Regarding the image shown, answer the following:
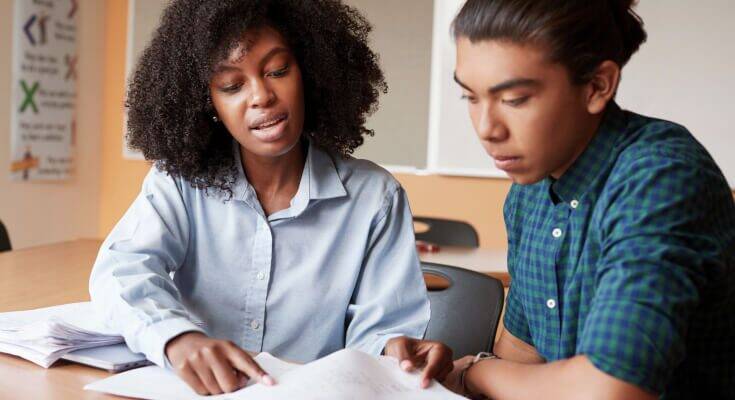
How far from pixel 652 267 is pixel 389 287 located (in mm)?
659

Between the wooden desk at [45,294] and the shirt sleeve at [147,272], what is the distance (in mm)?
92

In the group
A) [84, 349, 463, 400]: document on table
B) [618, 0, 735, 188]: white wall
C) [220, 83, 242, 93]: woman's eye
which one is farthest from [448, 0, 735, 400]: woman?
[618, 0, 735, 188]: white wall

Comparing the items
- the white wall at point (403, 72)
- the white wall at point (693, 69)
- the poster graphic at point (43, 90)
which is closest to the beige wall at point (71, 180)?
the poster graphic at point (43, 90)

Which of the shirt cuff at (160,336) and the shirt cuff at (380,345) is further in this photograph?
the shirt cuff at (380,345)

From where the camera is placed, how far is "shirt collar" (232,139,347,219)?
1579mm

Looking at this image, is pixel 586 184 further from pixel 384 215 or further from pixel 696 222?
pixel 384 215

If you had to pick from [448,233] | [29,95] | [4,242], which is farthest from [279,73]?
[29,95]

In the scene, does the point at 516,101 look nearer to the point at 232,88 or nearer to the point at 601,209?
the point at 601,209

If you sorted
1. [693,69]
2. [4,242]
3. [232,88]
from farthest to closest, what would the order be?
1. [693,69]
2. [4,242]
3. [232,88]

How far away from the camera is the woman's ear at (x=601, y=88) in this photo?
42.4 inches

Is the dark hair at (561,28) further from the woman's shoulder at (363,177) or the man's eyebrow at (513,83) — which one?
the woman's shoulder at (363,177)

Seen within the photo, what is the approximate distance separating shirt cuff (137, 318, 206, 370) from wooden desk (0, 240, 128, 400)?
71mm

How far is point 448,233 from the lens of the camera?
355 cm

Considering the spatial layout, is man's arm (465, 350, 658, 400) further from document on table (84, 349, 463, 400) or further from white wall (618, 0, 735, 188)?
white wall (618, 0, 735, 188)
